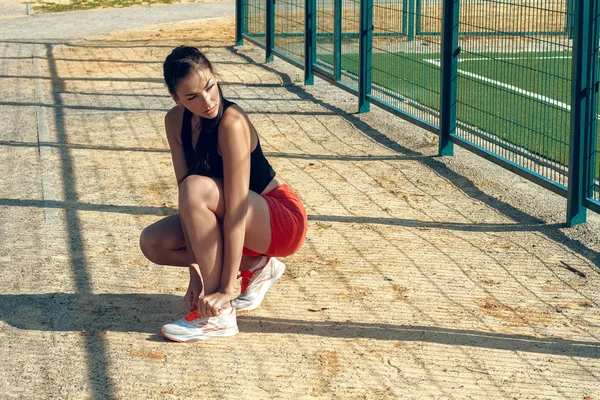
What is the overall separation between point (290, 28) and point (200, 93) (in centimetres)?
979

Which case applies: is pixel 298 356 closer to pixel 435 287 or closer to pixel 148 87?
pixel 435 287

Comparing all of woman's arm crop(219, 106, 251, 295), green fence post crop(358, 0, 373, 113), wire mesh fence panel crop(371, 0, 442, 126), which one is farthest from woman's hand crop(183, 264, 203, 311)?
green fence post crop(358, 0, 373, 113)

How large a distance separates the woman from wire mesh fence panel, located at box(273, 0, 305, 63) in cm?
877

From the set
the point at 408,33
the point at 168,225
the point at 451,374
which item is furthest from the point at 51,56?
the point at 451,374

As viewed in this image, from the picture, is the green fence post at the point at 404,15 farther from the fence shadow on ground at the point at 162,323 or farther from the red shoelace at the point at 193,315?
the red shoelace at the point at 193,315

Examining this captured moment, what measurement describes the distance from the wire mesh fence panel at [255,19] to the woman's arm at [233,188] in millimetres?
11171

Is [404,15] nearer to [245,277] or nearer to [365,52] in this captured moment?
[365,52]

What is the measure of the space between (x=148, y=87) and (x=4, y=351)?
27.2ft

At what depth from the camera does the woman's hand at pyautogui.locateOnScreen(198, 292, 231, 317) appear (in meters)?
4.47

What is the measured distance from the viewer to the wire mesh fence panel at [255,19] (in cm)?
1583

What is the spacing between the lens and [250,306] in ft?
16.3

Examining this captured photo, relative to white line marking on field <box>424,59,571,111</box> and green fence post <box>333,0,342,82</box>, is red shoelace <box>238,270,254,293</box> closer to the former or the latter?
white line marking on field <box>424,59,571,111</box>

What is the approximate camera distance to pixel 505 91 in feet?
24.6

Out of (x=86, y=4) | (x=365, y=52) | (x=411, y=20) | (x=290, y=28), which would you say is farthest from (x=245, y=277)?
(x=86, y=4)
